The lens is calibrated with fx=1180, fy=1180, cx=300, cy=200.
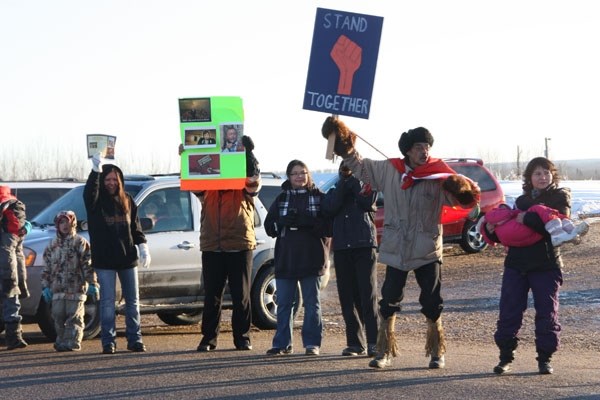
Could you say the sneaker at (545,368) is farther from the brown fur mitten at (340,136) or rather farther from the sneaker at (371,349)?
the brown fur mitten at (340,136)

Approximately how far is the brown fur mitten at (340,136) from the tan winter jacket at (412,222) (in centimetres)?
45

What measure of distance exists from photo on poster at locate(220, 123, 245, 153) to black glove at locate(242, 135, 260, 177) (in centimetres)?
5

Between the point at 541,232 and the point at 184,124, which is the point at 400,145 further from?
the point at 184,124

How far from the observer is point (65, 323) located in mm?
11914

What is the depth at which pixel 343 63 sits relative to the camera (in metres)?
10.8

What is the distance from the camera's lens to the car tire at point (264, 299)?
13477mm

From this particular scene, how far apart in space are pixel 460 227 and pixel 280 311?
40.8 ft

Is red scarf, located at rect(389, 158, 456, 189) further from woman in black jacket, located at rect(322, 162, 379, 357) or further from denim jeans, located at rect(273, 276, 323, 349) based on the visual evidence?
denim jeans, located at rect(273, 276, 323, 349)

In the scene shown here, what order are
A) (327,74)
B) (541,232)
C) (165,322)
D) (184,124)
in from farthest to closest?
(165,322) < (184,124) < (327,74) < (541,232)

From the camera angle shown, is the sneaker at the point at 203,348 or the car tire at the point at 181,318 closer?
the sneaker at the point at 203,348

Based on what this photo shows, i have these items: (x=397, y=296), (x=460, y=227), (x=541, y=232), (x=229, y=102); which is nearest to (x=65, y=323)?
(x=229, y=102)

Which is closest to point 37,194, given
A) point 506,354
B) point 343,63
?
point 343,63

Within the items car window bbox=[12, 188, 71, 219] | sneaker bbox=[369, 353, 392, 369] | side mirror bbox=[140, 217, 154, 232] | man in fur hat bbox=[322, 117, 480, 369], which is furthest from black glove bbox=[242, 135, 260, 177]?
car window bbox=[12, 188, 71, 219]

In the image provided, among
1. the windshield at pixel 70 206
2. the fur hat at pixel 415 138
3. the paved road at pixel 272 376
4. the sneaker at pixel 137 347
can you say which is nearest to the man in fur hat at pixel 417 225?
the fur hat at pixel 415 138
